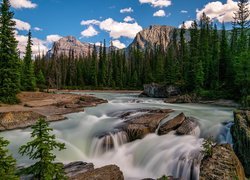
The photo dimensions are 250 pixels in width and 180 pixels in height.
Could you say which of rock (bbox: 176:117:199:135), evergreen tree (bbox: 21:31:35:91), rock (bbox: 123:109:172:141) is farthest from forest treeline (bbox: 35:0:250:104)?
rock (bbox: 123:109:172:141)

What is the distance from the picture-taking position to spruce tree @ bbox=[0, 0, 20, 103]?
105 feet

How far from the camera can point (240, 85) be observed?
123 feet

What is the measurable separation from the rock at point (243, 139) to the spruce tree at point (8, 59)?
28.0 meters

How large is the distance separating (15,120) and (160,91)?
125 ft

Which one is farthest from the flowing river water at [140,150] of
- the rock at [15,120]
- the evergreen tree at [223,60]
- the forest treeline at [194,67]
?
the evergreen tree at [223,60]

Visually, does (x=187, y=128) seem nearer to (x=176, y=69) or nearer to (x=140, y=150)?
(x=140, y=150)

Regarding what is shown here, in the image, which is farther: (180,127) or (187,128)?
(180,127)

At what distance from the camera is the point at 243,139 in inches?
541

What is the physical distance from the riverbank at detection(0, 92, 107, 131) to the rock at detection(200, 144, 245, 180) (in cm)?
1750

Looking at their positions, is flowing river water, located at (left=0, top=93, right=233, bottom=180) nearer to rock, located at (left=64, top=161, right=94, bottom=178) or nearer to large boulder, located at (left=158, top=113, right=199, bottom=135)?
large boulder, located at (left=158, top=113, right=199, bottom=135)

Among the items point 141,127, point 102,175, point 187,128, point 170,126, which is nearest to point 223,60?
point 187,128

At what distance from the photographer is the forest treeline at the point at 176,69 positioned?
33.8 metres

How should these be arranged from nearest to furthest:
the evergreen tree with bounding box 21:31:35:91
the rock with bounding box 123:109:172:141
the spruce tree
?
the rock with bounding box 123:109:172:141 < the spruce tree < the evergreen tree with bounding box 21:31:35:91

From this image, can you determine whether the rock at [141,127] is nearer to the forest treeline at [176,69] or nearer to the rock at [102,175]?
the rock at [102,175]
